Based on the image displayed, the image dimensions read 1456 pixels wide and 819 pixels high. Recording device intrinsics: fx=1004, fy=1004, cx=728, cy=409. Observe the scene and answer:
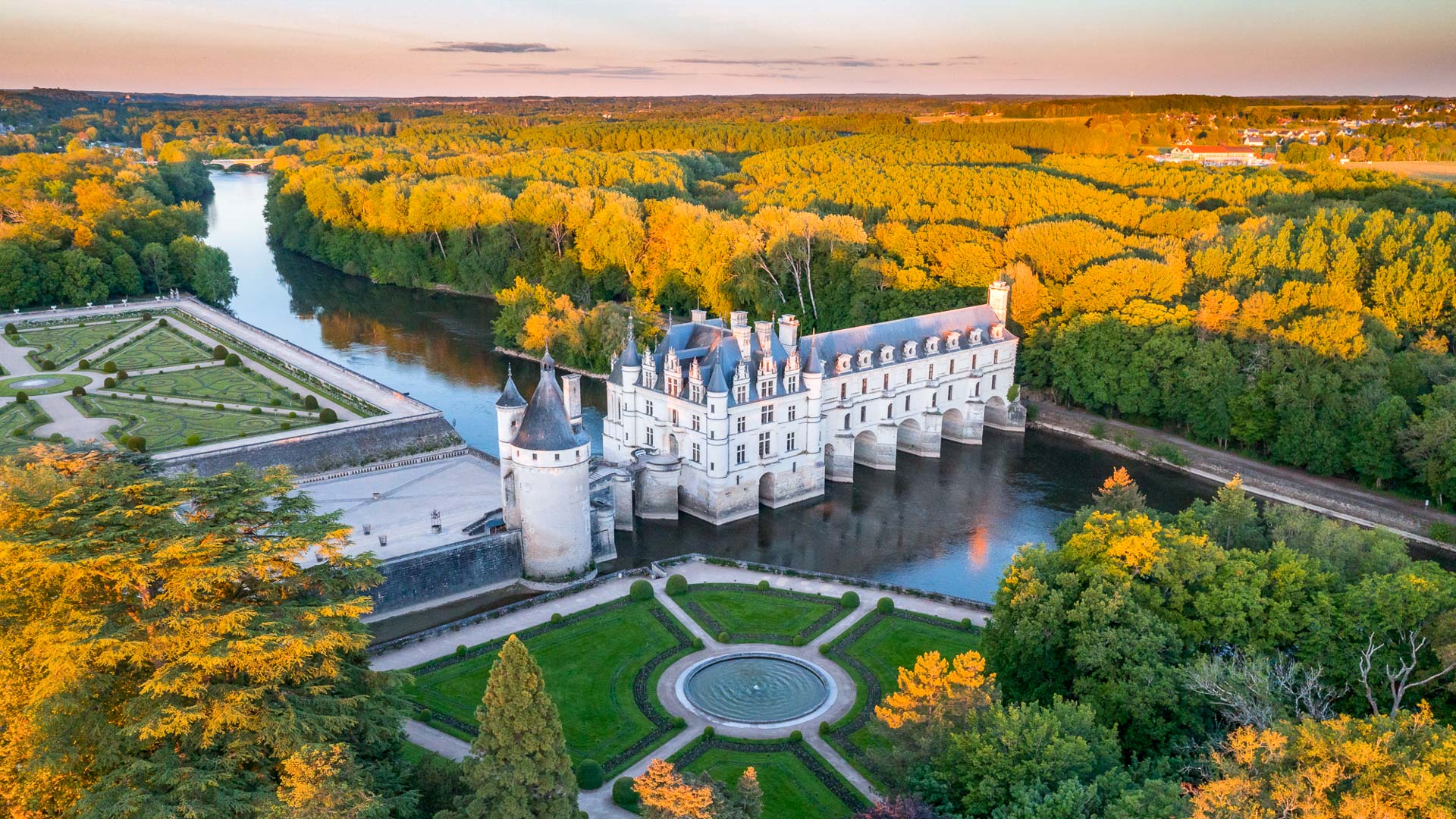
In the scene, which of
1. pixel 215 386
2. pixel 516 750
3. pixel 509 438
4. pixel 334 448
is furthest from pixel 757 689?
pixel 215 386

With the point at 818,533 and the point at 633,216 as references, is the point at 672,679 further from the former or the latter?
the point at 633,216

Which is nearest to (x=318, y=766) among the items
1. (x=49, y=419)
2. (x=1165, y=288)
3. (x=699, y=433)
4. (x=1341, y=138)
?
(x=699, y=433)

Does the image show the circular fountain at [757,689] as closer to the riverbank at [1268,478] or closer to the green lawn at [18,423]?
Result: the riverbank at [1268,478]

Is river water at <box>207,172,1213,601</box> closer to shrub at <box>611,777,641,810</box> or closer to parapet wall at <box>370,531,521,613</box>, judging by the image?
parapet wall at <box>370,531,521,613</box>

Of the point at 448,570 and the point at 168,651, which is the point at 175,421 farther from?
the point at 168,651

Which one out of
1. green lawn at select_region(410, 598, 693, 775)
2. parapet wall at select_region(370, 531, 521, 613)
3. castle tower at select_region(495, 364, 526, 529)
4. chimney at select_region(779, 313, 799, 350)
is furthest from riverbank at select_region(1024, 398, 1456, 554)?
parapet wall at select_region(370, 531, 521, 613)

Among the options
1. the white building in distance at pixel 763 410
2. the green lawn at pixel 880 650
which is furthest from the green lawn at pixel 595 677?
the white building in distance at pixel 763 410
